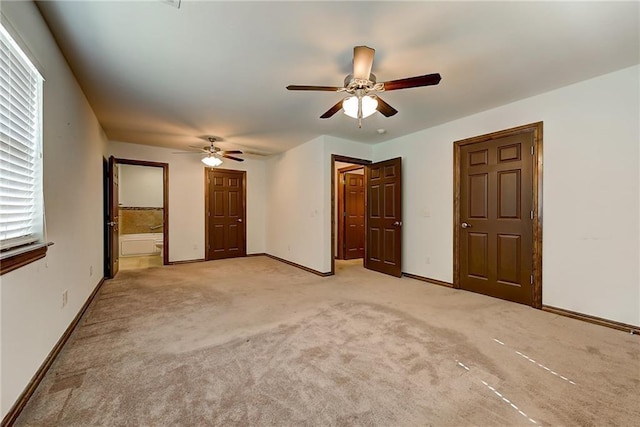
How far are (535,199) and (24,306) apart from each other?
454 cm

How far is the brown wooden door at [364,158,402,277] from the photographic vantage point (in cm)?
472

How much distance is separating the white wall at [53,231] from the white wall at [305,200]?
3147 millimetres

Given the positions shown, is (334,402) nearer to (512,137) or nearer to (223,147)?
(512,137)

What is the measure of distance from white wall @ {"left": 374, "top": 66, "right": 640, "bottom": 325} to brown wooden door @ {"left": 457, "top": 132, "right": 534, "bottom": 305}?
7.6 inches

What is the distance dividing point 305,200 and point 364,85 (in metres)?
3.20

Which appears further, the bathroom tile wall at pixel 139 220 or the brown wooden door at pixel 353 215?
the bathroom tile wall at pixel 139 220

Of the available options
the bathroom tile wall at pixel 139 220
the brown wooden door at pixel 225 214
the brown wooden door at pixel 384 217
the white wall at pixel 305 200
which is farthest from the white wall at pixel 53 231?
the brown wooden door at pixel 384 217

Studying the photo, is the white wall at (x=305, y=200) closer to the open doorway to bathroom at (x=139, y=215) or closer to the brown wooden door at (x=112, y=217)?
the open doorway to bathroom at (x=139, y=215)

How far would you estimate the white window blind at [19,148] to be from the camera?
1486 millimetres

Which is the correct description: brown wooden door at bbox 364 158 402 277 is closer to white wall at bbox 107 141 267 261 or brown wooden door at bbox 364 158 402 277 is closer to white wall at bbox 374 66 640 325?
white wall at bbox 374 66 640 325

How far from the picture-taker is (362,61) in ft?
6.77

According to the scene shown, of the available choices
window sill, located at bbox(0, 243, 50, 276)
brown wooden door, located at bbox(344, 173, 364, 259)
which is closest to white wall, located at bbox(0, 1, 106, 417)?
window sill, located at bbox(0, 243, 50, 276)

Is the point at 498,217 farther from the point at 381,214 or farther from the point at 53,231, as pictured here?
the point at 53,231

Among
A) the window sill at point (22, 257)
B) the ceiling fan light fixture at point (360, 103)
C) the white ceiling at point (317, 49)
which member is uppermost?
the white ceiling at point (317, 49)
